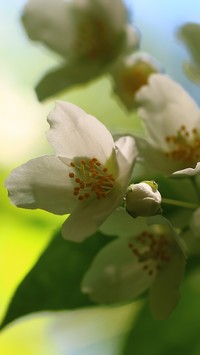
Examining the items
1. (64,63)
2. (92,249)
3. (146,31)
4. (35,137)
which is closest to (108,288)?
(92,249)

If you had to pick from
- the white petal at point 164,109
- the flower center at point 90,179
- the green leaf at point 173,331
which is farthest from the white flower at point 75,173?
the green leaf at point 173,331

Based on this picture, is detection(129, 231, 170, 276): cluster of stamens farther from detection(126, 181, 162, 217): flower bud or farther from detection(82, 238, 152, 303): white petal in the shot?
detection(126, 181, 162, 217): flower bud

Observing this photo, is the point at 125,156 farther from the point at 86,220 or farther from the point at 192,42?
the point at 192,42

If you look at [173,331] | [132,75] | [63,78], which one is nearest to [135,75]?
[132,75]

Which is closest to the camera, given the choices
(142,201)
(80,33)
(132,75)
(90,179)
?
(142,201)

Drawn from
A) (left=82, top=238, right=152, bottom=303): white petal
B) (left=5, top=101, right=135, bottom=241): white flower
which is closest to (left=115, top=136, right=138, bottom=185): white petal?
(left=5, top=101, right=135, bottom=241): white flower

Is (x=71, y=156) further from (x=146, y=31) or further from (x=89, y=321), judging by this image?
(x=146, y=31)

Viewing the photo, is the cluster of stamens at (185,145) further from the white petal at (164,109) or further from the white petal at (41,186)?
the white petal at (41,186)
